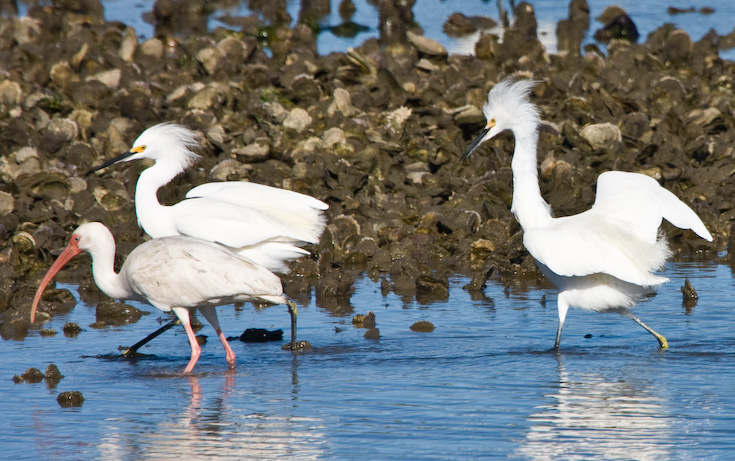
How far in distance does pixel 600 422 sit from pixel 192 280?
10.00 feet

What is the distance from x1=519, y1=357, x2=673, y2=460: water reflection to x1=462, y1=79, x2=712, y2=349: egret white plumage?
0.87 metres

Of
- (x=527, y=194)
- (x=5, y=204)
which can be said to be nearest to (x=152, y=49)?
(x=5, y=204)

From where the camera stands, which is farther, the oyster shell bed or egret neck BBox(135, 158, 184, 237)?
the oyster shell bed

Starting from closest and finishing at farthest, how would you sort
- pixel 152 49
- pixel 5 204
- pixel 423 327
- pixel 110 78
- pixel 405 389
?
pixel 405 389 → pixel 423 327 → pixel 5 204 → pixel 110 78 → pixel 152 49

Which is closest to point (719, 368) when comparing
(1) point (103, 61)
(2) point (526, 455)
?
(2) point (526, 455)

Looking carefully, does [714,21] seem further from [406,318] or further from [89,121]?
[406,318]

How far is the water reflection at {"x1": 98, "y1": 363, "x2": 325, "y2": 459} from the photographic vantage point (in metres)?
5.80

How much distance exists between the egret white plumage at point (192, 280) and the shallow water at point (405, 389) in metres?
0.43

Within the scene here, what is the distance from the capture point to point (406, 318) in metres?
8.99

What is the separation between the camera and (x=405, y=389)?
689 centimetres

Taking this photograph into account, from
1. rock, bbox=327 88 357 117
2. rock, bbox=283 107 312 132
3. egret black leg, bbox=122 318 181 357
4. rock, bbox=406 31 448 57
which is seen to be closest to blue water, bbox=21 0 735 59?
rock, bbox=406 31 448 57

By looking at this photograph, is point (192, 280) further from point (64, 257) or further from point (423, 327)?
point (423, 327)

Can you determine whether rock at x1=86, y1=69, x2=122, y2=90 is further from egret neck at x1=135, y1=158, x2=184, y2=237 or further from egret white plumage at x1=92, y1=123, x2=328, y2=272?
egret neck at x1=135, y1=158, x2=184, y2=237

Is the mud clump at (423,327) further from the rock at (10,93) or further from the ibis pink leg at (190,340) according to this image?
the rock at (10,93)
